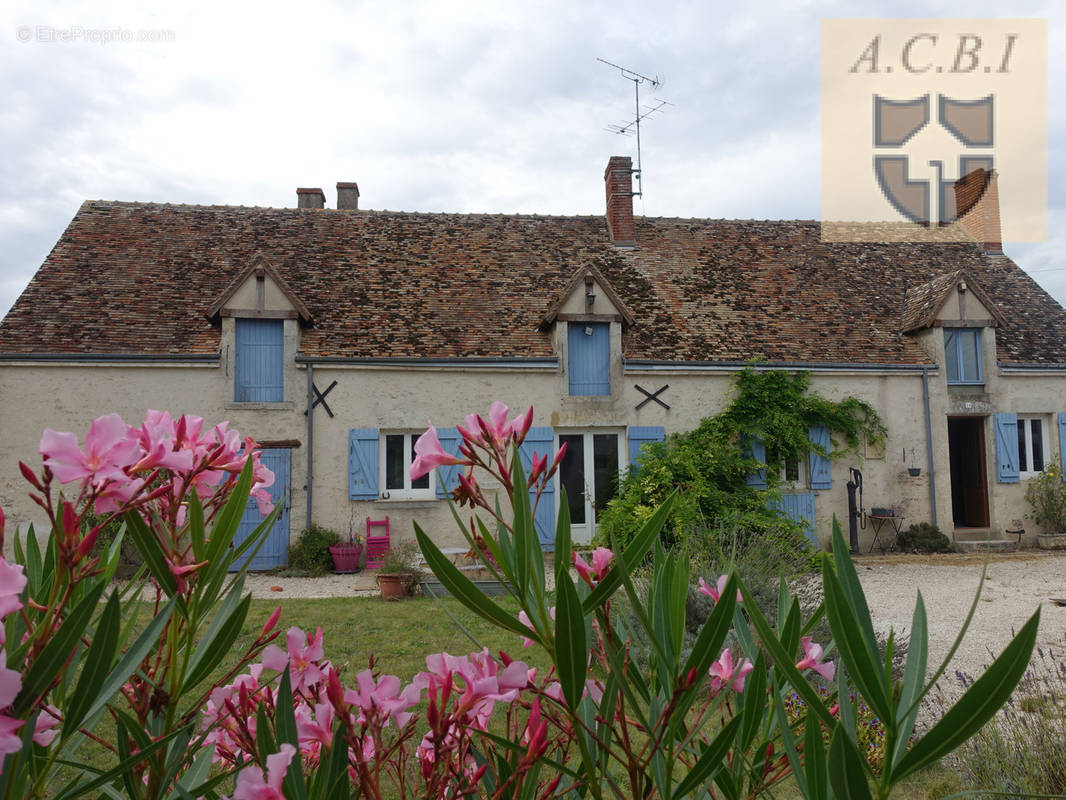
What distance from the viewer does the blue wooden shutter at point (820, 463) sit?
44.0 feet

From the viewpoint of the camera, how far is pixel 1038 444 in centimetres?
1462

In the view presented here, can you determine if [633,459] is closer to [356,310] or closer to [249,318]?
[356,310]

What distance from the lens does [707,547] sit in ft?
23.8

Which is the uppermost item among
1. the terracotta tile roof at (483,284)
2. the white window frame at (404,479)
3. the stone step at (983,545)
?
the terracotta tile roof at (483,284)

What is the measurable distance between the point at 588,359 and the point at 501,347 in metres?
1.67

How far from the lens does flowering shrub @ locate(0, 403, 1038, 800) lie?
28.9 inches

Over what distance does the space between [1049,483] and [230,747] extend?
1675 cm

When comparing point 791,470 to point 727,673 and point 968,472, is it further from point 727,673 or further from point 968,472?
point 727,673

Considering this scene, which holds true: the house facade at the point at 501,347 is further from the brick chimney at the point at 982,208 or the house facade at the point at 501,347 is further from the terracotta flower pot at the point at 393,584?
the terracotta flower pot at the point at 393,584

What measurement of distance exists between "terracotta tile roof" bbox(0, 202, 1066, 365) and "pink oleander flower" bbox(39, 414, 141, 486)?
12.1 meters

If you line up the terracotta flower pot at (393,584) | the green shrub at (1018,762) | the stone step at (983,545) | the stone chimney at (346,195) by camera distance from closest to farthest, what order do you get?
the green shrub at (1018,762)
the terracotta flower pot at (393,584)
the stone step at (983,545)
the stone chimney at (346,195)

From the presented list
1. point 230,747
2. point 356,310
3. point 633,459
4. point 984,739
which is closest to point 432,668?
point 230,747

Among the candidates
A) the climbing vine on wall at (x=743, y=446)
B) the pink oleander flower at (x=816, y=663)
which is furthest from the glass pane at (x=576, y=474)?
the pink oleander flower at (x=816, y=663)

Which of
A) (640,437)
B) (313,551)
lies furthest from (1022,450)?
(313,551)
